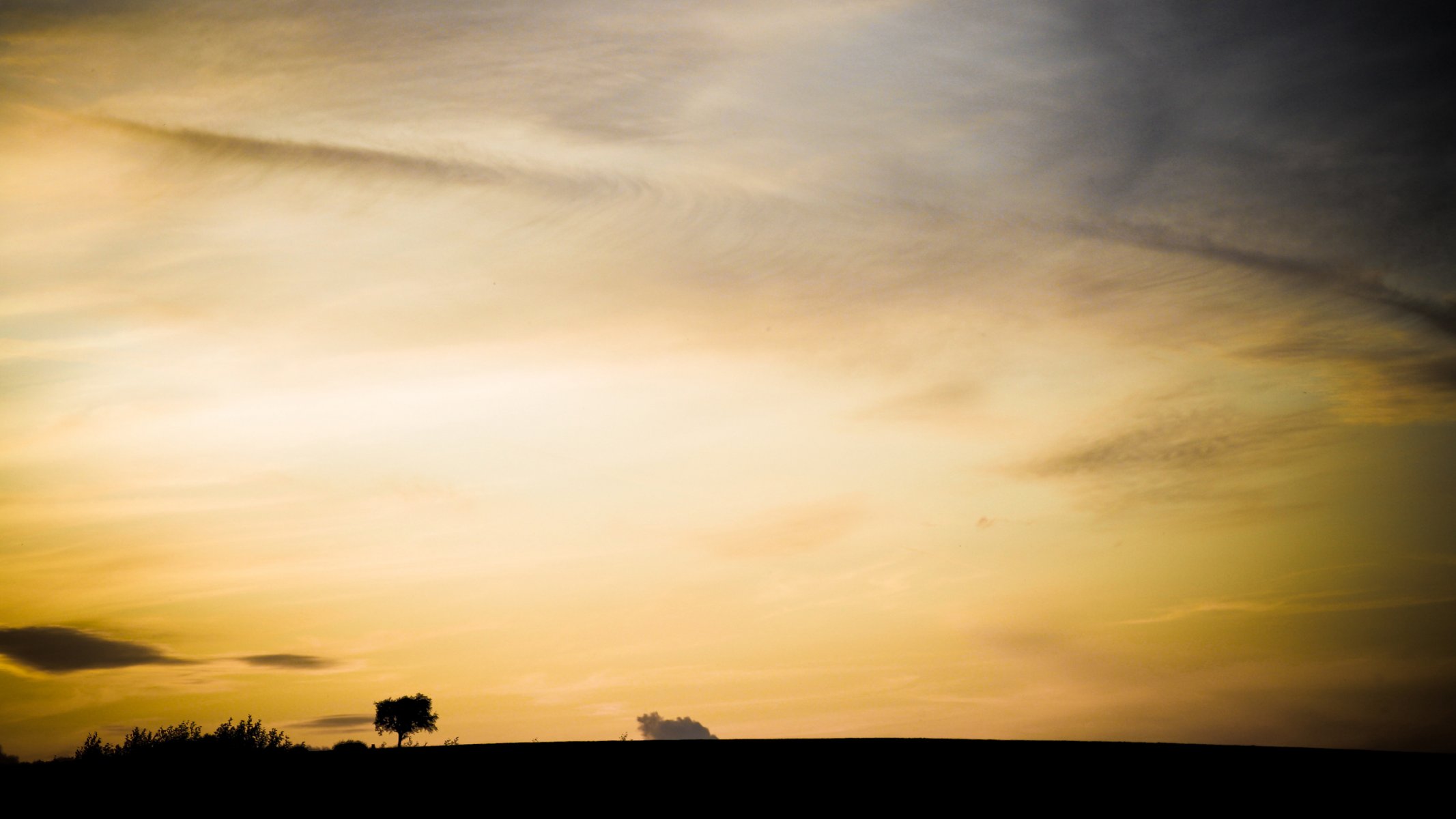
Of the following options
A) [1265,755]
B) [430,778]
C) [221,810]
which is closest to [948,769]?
[1265,755]

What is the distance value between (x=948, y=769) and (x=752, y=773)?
282 inches

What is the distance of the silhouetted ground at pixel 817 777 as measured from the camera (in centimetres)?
2706

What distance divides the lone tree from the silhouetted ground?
87.0m

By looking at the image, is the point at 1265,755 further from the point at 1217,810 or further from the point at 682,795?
the point at 682,795

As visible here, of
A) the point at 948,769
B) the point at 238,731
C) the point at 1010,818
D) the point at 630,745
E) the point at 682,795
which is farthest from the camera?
the point at 238,731

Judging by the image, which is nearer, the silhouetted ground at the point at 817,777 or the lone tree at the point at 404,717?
the silhouetted ground at the point at 817,777

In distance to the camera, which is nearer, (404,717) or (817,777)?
(817,777)

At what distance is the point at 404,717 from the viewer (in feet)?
376

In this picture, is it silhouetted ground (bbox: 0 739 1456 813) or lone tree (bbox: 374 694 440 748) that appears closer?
silhouetted ground (bbox: 0 739 1456 813)

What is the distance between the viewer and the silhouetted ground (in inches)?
1065

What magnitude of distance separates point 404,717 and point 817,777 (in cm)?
10175

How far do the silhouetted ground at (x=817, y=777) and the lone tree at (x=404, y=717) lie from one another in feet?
285

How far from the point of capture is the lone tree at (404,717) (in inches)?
4508

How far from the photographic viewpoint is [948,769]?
99.9 ft
